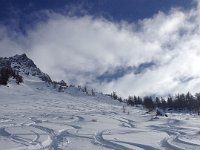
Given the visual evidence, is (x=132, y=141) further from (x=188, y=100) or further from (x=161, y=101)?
(x=161, y=101)

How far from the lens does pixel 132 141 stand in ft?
47.8

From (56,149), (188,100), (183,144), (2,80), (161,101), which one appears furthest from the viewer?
(161,101)

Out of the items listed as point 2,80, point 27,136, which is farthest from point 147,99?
point 27,136

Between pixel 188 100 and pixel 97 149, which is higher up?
pixel 188 100

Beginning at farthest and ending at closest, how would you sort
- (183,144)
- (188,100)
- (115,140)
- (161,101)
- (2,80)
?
(161,101)
(188,100)
(2,80)
(115,140)
(183,144)

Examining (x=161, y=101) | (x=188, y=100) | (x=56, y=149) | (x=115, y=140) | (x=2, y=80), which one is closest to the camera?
(x=56, y=149)

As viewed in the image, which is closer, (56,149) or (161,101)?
(56,149)

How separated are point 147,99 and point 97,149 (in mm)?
137515

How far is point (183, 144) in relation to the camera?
13852 mm

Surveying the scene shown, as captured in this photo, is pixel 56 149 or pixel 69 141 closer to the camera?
pixel 56 149

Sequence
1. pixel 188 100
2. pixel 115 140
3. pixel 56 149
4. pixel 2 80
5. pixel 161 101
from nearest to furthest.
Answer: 1. pixel 56 149
2. pixel 115 140
3. pixel 2 80
4. pixel 188 100
5. pixel 161 101

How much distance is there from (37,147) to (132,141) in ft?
14.4

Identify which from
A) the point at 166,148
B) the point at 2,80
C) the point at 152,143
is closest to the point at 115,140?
the point at 152,143

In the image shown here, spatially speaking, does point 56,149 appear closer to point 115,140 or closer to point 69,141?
point 69,141
